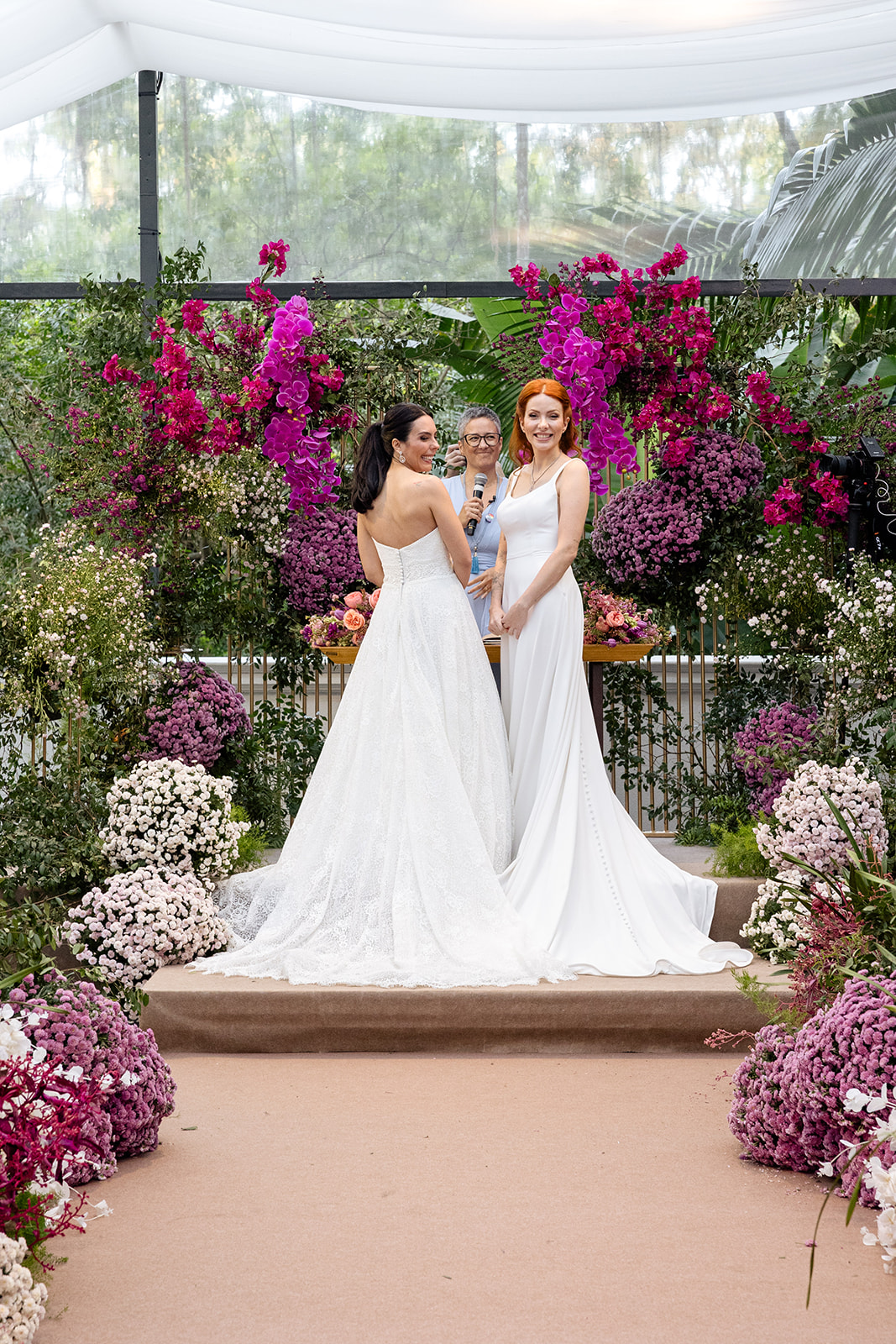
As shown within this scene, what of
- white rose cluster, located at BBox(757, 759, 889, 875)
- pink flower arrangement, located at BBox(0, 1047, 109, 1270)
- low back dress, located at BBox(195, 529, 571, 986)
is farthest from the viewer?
white rose cluster, located at BBox(757, 759, 889, 875)

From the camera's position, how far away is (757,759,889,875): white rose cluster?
15.6 feet

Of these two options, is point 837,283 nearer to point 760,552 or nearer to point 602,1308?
point 760,552

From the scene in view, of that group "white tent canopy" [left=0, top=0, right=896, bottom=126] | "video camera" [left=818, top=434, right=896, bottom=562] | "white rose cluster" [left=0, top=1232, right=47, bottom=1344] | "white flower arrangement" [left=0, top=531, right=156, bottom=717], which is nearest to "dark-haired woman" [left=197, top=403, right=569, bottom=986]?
"white flower arrangement" [left=0, top=531, right=156, bottom=717]

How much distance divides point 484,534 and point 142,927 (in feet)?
8.19

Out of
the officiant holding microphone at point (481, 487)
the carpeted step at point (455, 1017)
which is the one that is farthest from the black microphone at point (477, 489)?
the carpeted step at point (455, 1017)

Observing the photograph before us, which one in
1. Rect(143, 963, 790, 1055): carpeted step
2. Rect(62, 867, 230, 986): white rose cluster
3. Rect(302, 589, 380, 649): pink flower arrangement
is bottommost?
Rect(143, 963, 790, 1055): carpeted step

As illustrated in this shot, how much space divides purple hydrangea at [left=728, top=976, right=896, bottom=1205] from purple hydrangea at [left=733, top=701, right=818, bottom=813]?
257 centimetres

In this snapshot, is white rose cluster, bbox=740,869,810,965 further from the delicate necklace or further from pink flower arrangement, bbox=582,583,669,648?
the delicate necklace

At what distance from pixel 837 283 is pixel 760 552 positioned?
54.8 inches

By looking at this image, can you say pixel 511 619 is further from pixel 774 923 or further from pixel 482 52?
pixel 482 52

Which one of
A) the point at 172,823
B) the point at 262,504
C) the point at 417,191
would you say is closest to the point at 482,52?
the point at 417,191

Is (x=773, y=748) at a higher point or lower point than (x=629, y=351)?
lower

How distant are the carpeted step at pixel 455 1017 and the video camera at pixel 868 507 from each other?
2554 millimetres

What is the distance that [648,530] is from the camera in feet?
21.4
